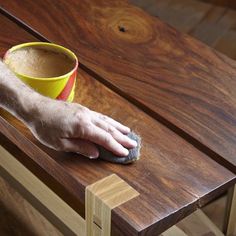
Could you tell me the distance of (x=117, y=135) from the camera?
36.4 inches

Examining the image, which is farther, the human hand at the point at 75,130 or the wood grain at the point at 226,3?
the wood grain at the point at 226,3

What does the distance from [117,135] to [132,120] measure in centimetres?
10

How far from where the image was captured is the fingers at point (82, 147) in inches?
35.8

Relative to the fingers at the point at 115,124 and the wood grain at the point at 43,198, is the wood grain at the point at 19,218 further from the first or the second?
the fingers at the point at 115,124

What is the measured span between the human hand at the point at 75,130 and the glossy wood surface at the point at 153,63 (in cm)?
13

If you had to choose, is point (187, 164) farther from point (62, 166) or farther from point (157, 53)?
point (157, 53)

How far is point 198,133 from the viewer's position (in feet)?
3.29

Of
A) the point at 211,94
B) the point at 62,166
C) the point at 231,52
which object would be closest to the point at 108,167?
the point at 62,166

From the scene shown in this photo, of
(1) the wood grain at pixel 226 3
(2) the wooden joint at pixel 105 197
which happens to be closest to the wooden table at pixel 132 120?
(2) the wooden joint at pixel 105 197

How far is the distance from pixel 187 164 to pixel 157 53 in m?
0.35

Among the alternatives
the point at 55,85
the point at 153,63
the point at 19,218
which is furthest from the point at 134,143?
the point at 19,218

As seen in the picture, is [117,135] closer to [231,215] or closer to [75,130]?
[75,130]

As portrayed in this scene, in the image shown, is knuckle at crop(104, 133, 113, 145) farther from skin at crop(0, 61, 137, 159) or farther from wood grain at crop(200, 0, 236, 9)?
wood grain at crop(200, 0, 236, 9)

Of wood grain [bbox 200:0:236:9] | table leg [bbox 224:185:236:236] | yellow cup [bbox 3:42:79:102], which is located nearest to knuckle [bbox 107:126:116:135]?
yellow cup [bbox 3:42:79:102]
